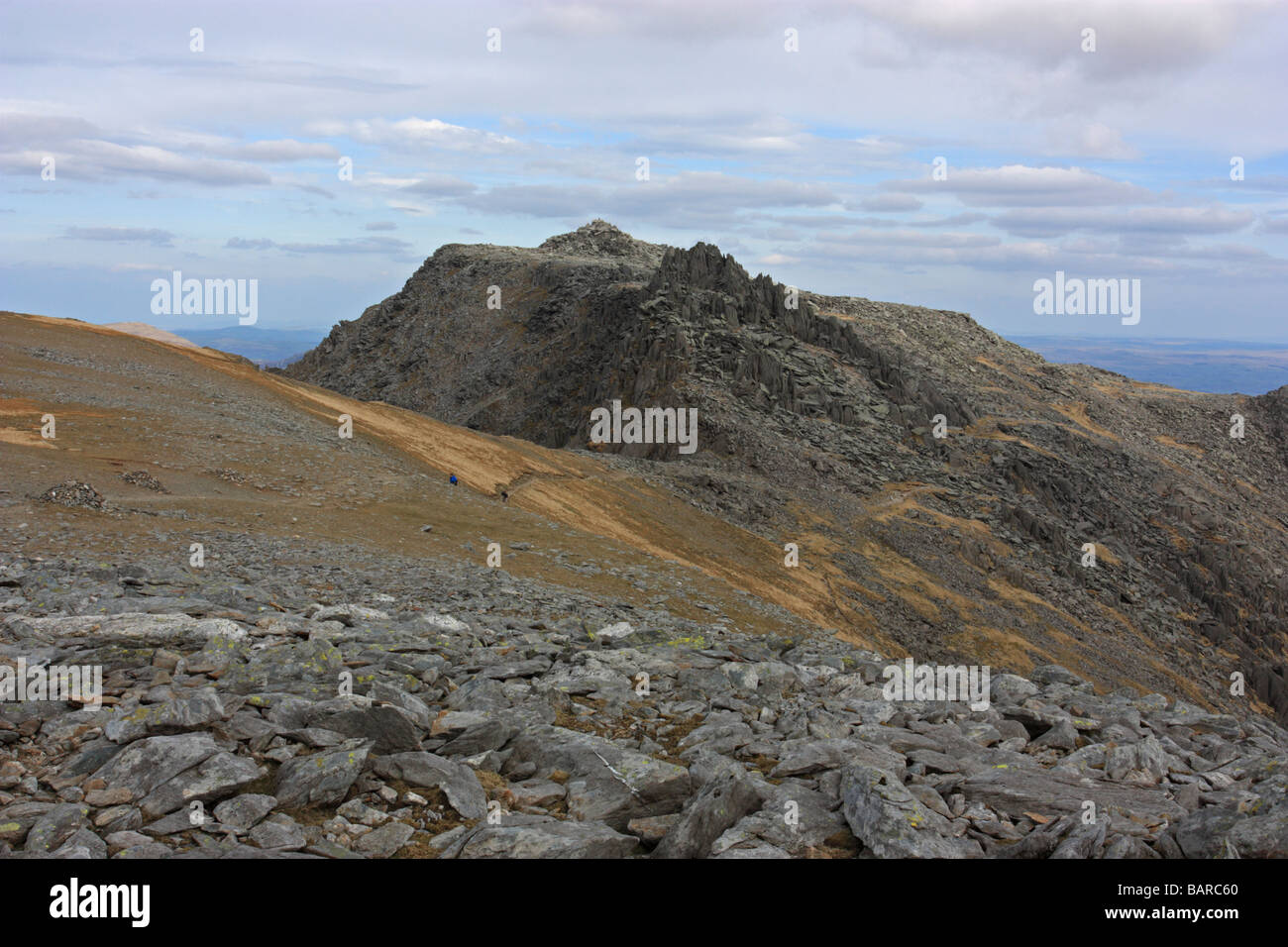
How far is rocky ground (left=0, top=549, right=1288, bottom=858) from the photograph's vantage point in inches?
329

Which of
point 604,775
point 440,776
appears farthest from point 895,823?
point 440,776

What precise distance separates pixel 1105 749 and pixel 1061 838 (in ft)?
12.6

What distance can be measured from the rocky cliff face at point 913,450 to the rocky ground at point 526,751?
790 inches

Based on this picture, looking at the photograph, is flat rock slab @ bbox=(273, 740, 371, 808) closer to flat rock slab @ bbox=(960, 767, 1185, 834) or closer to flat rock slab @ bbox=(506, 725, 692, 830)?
flat rock slab @ bbox=(506, 725, 692, 830)

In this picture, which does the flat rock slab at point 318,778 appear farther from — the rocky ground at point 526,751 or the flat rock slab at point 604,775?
the flat rock slab at point 604,775

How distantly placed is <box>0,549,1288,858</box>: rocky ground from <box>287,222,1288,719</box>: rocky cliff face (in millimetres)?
20055

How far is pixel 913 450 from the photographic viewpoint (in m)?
59.2

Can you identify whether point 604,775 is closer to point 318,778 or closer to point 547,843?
point 547,843

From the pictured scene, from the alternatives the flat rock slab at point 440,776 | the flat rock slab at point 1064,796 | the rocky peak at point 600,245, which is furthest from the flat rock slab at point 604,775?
the rocky peak at point 600,245

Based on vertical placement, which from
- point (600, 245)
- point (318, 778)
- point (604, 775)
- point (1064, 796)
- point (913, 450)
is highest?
point (600, 245)

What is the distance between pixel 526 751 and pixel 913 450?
52.9 metres

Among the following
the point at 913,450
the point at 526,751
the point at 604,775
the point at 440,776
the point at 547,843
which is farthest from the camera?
the point at 913,450
